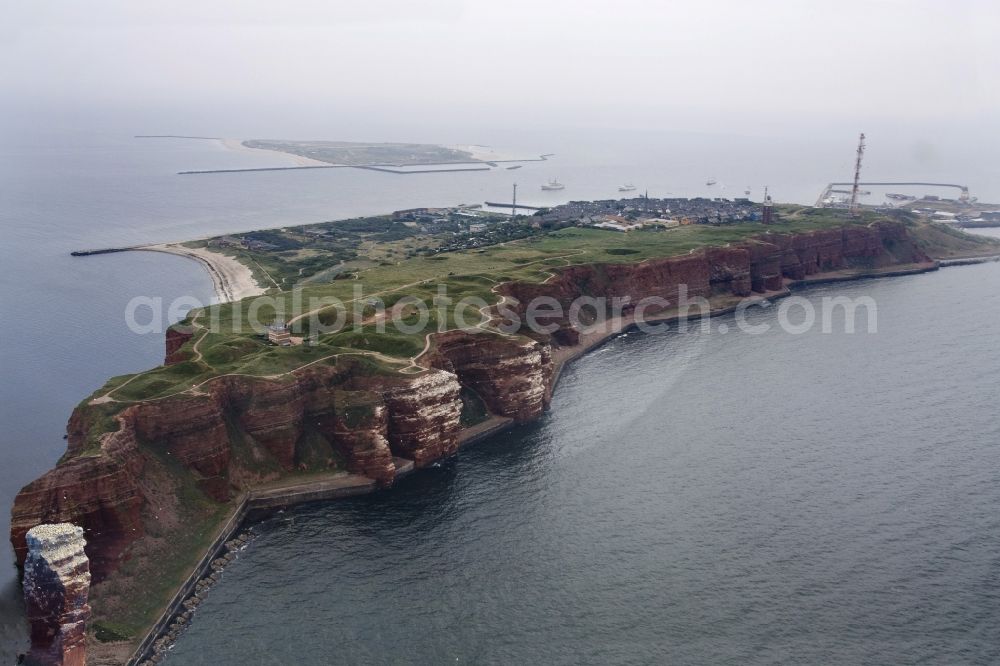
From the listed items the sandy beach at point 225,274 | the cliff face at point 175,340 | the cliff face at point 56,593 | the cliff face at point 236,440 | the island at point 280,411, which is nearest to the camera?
the cliff face at point 56,593

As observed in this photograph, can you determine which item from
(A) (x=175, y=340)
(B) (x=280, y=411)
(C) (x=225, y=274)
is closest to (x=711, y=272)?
(C) (x=225, y=274)

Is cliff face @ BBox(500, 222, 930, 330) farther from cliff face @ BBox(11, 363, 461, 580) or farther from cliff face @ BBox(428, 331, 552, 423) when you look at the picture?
cliff face @ BBox(11, 363, 461, 580)

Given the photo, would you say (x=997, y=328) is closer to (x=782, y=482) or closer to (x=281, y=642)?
(x=782, y=482)

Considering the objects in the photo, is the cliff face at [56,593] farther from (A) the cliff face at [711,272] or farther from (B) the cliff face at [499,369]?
(A) the cliff face at [711,272]

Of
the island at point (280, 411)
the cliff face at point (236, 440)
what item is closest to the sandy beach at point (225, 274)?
the island at point (280, 411)

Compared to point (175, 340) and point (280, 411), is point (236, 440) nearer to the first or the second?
point (280, 411)

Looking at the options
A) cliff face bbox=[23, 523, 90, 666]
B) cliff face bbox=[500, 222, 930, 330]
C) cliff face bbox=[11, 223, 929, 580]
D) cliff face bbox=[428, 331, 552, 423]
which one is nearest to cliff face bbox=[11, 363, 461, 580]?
cliff face bbox=[11, 223, 929, 580]
